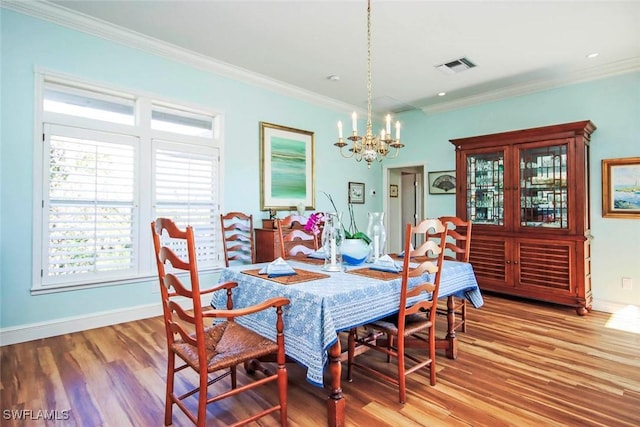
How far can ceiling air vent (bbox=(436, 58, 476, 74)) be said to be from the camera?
3.93 m

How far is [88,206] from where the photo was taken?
328cm

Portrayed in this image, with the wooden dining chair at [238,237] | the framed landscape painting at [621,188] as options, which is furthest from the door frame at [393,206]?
the wooden dining chair at [238,237]

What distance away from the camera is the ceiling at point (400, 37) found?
2908 mm

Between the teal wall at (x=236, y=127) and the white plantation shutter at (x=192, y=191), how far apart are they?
0.20 meters

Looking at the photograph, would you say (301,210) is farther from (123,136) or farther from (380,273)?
(380,273)

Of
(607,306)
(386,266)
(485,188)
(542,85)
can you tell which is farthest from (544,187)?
(386,266)

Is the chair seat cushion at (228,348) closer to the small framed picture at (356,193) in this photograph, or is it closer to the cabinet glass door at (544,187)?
the cabinet glass door at (544,187)

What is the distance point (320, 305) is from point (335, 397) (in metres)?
0.54

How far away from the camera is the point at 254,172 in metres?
4.50

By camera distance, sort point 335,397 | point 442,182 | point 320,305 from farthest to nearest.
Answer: point 442,182 → point 335,397 → point 320,305

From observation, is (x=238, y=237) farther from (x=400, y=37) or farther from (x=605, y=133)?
(x=605, y=133)

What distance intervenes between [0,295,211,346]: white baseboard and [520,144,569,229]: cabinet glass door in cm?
446

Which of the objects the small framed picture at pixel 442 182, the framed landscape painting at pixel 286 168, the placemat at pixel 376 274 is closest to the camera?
the placemat at pixel 376 274

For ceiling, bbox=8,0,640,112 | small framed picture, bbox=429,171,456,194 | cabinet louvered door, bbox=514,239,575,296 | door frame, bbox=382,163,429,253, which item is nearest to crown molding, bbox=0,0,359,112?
ceiling, bbox=8,0,640,112
